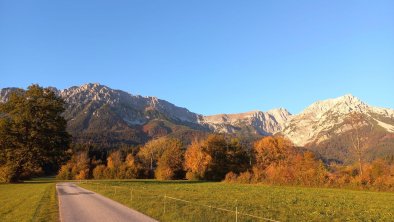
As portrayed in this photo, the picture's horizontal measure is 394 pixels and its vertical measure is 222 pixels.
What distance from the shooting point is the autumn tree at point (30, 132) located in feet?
223

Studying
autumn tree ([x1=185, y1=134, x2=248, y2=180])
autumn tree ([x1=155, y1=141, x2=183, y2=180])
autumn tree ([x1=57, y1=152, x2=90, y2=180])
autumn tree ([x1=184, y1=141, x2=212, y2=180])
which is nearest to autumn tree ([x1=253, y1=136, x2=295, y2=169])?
autumn tree ([x1=185, y1=134, x2=248, y2=180])

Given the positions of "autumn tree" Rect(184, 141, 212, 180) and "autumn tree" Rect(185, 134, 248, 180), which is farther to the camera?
"autumn tree" Rect(185, 134, 248, 180)

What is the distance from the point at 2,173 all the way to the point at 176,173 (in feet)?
189

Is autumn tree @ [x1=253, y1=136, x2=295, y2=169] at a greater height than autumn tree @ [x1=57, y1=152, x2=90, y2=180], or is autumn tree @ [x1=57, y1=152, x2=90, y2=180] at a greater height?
autumn tree @ [x1=253, y1=136, x2=295, y2=169]

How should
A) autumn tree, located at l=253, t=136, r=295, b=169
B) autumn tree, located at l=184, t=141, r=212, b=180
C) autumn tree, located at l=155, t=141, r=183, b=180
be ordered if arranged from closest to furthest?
autumn tree, located at l=184, t=141, r=212, b=180, autumn tree, located at l=253, t=136, r=295, b=169, autumn tree, located at l=155, t=141, r=183, b=180

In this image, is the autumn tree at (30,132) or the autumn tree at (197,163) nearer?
the autumn tree at (30,132)

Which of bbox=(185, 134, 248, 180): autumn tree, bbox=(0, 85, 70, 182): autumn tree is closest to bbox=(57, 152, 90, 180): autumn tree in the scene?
bbox=(185, 134, 248, 180): autumn tree

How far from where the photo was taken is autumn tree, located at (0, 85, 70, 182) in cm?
6794

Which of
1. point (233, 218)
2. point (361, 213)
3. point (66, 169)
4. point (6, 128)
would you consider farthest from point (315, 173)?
point (66, 169)

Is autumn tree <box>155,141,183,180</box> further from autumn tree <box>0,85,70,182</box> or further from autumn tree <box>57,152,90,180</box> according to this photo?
autumn tree <box>0,85,70,182</box>

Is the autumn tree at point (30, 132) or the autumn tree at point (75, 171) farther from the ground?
the autumn tree at point (30, 132)

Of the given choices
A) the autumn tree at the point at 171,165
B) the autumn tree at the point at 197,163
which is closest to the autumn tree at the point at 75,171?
the autumn tree at the point at 171,165

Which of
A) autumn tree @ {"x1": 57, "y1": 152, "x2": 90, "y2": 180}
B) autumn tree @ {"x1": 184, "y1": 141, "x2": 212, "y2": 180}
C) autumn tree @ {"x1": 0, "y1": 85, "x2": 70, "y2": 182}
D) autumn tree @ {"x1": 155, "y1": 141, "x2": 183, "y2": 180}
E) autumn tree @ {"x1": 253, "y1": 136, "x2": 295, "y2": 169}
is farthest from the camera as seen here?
autumn tree @ {"x1": 57, "y1": 152, "x2": 90, "y2": 180}

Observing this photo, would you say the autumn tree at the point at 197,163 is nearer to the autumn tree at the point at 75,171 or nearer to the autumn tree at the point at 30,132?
the autumn tree at the point at 75,171
